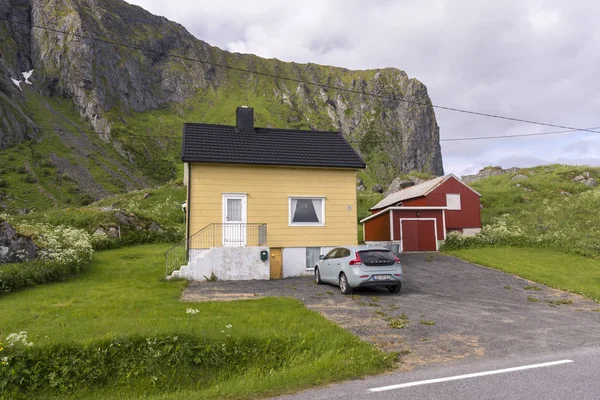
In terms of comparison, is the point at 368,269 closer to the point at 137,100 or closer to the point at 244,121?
the point at 244,121

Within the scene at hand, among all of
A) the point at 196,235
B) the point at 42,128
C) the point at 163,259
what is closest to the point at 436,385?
the point at 196,235

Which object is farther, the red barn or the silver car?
the red barn

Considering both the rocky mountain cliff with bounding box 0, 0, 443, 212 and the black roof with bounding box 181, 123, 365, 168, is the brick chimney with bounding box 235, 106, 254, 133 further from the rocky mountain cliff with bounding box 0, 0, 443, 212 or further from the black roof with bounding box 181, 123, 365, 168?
the rocky mountain cliff with bounding box 0, 0, 443, 212

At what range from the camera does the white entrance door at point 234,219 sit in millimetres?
17797

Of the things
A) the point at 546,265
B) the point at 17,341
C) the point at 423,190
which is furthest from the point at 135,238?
the point at 546,265

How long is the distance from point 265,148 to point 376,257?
28.9ft

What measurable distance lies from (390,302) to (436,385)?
21.1 feet

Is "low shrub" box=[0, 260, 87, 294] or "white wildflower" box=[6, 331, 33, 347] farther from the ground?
"low shrub" box=[0, 260, 87, 294]

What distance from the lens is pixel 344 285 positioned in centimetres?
1324

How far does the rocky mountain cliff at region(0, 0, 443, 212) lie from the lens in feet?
301

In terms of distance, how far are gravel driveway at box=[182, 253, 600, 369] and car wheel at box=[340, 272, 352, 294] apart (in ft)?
0.90

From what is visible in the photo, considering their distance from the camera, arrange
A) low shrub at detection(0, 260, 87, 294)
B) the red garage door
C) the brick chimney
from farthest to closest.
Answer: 1. the red garage door
2. the brick chimney
3. low shrub at detection(0, 260, 87, 294)

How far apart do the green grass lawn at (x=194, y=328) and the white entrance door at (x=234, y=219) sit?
3.94 metres

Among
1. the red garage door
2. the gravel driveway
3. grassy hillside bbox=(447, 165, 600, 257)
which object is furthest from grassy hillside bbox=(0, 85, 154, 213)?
grassy hillside bbox=(447, 165, 600, 257)
